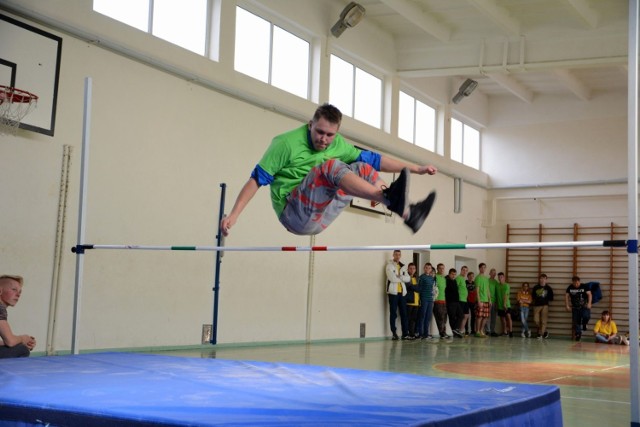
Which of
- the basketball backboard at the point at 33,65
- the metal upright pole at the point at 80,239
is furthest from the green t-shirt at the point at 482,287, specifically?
the metal upright pole at the point at 80,239

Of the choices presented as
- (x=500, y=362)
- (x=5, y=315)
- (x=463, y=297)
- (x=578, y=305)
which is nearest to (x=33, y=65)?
(x=5, y=315)

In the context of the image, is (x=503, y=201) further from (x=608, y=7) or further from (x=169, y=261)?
(x=169, y=261)

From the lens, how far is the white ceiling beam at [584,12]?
10492 millimetres

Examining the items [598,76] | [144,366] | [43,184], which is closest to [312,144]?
[144,366]

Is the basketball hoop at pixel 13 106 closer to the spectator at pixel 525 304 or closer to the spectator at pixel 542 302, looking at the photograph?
the spectator at pixel 525 304

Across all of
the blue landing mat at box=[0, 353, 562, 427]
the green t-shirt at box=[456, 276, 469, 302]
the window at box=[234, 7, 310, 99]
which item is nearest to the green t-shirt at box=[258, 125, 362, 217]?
the blue landing mat at box=[0, 353, 562, 427]

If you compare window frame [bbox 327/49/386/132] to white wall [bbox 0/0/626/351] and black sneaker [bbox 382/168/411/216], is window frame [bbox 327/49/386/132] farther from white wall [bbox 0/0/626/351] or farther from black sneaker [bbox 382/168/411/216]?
black sneaker [bbox 382/168/411/216]

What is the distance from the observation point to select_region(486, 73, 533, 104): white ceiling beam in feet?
49.2

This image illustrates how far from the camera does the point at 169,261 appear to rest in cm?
911

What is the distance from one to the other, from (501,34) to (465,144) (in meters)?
5.28

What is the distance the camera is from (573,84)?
51.0ft

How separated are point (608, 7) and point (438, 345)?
581cm

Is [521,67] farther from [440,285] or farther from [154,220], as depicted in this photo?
[154,220]

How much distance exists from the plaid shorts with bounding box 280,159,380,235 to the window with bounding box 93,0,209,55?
15.1ft
